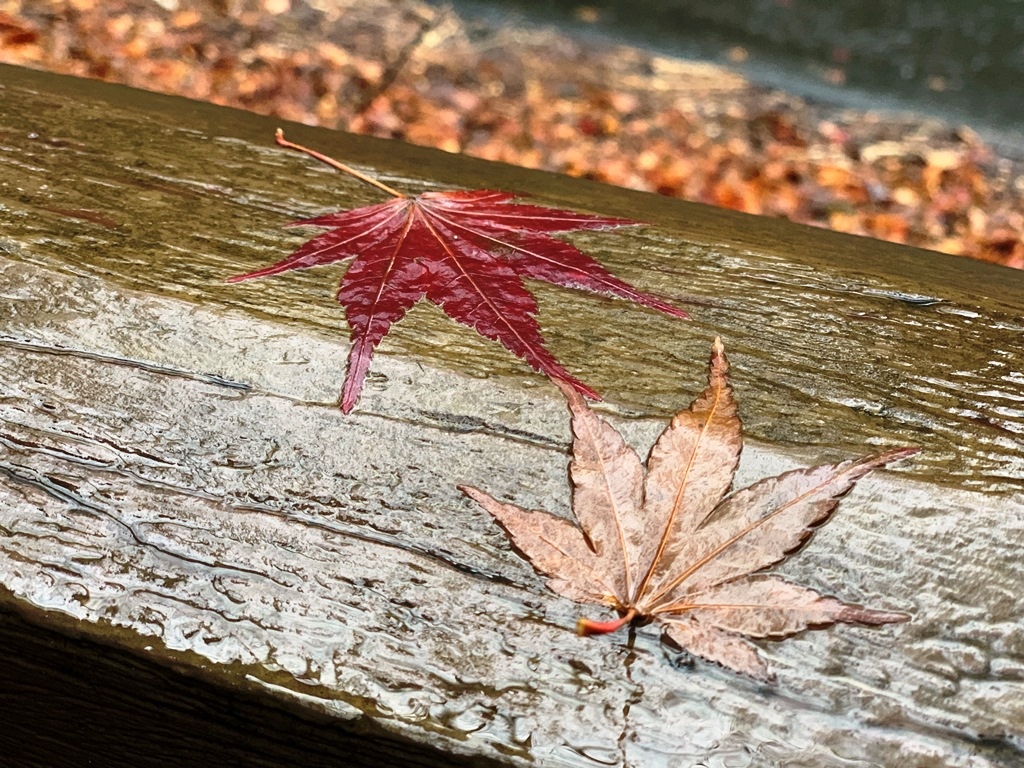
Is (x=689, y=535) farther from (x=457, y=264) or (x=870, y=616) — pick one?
(x=457, y=264)

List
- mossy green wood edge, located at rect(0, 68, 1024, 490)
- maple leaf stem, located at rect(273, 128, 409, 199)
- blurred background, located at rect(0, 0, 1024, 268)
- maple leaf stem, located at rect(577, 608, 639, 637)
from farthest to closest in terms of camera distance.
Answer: blurred background, located at rect(0, 0, 1024, 268)
maple leaf stem, located at rect(273, 128, 409, 199)
mossy green wood edge, located at rect(0, 68, 1024, 490)
maple leaf stem, located at rect(577, 608, 639, 637)

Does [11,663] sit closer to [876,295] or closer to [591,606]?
[591,606]

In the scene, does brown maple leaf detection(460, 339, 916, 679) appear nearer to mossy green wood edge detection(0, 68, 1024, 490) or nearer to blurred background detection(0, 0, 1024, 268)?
mossy green wood edge detection(0, 68, 1024, 490)

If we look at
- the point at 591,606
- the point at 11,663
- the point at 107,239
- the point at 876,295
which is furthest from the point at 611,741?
the point at 107,239

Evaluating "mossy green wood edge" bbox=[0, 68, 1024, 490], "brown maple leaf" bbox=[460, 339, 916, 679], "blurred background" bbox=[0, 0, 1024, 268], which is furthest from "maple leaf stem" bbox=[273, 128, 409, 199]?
"blurred background" bbox=[0, 0, 1024, 268]

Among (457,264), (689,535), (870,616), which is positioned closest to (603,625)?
(689,535)

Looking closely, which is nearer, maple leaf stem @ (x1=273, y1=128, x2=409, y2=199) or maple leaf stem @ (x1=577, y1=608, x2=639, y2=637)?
maple leaf stem @ (x1=577, y1=608, x2=639, y2=637)
